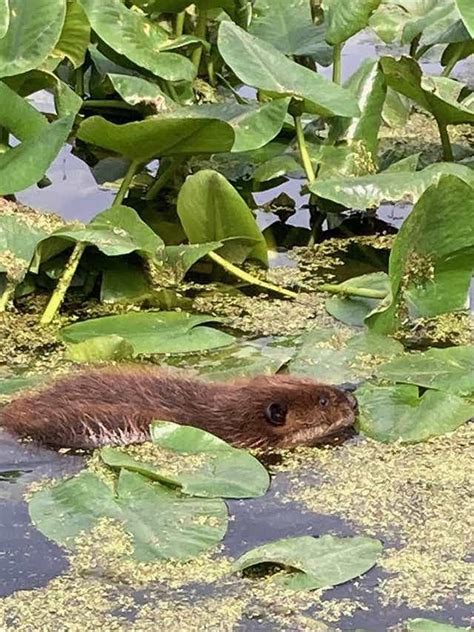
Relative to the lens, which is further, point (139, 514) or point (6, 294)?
point (6, 294)

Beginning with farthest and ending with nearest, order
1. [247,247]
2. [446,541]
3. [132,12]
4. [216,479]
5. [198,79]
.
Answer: [198,79] < [132,12] < [247,247] < [216,479] < [446,541]

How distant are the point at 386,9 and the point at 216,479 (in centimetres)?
357

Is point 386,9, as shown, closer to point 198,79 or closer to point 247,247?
point 198,79

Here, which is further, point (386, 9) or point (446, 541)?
point (386, 9)

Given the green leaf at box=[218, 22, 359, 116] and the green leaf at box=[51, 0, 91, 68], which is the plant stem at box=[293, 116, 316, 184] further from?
the green leaf at box=[51, 0, 91, 68]

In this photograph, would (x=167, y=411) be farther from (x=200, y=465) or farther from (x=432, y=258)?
(x=432, y=258)

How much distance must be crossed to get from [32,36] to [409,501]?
80.1 inches

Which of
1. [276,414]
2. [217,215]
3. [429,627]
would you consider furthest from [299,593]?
[217,215]

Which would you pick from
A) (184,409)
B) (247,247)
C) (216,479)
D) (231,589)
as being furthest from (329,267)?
(231,589)

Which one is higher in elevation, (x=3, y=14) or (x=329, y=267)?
(x=3, y=14)

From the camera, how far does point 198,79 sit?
5191mm

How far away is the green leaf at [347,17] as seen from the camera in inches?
171

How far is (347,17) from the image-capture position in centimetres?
434

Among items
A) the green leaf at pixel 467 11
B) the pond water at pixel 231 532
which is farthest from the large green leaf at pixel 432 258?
the green leaf at pixel 467 11
